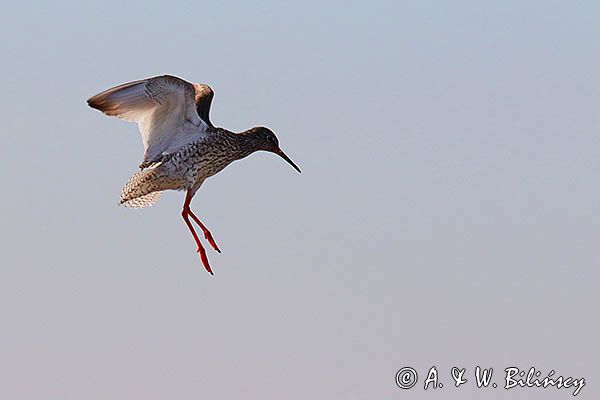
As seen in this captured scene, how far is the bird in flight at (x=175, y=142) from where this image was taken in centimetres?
1878

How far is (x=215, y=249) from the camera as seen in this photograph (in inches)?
750

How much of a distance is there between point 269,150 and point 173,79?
2323mm

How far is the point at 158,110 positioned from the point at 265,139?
186 cm

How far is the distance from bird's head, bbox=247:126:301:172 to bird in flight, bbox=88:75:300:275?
0.40 feet

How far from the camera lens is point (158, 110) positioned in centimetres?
1912

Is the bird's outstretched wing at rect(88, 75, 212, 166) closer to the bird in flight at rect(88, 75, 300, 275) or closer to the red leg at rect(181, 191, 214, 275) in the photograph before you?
the bird in flight at rect(88, 75, 300, 275)

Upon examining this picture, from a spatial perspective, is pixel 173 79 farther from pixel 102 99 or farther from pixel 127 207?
pixel 127 207

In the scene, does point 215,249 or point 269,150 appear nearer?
point 215,249

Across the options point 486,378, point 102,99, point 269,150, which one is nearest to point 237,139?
Answer: point 269,150

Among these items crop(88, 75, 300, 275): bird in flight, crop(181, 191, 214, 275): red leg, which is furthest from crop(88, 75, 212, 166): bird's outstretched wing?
crop(181, 191, 214, 275): red leg

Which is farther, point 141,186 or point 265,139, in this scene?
point 265,139

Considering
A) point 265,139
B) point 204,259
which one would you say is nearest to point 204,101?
point 265,139

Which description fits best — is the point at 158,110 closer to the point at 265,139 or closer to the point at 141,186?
the point at 141,186

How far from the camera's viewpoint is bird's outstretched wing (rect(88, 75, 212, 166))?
18.5 metres
